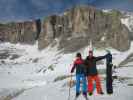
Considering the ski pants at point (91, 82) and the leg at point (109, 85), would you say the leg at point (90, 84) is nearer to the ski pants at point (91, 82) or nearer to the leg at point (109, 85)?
the ski pants at point (91, 82)

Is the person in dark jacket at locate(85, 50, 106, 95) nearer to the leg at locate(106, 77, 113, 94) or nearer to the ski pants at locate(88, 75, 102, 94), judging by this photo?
the ski pants at locate(88, 75, 102, 94)

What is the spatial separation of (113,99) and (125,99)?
57cm

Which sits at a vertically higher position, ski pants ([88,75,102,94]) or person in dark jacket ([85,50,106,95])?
person in dark jacket ([85,50,106,95])

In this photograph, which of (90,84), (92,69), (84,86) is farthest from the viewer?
(90,84)

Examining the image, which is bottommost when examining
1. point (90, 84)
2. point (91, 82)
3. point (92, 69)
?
point (90, 84)

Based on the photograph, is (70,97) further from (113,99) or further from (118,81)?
(118,81)

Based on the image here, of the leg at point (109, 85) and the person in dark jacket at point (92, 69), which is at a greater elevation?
the person in dark jacket at point (92, 69)

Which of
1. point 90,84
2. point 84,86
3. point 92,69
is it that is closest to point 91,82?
point 90,84

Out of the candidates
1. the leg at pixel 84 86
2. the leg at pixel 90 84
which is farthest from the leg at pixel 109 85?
the leg at pixel 84 86

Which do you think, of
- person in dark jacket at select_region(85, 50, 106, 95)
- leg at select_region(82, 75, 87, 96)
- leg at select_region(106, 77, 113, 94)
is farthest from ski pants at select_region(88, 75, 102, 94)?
leg at select_region(106, 77, 113, 94)

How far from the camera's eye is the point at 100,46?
195 meters

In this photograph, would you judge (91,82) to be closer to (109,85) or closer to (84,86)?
(84,86)

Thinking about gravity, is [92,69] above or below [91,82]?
above

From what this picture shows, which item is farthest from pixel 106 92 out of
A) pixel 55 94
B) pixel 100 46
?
pixel 100 46
